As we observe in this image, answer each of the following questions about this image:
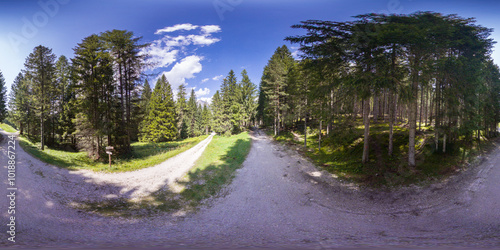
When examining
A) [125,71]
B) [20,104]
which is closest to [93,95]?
[125,71]

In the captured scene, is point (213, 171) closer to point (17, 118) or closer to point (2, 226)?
point (2, 226)

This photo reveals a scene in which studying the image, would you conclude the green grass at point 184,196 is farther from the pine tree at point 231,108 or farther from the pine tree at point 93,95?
the pine tree at point 231,108

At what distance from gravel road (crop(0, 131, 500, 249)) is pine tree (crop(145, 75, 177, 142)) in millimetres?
21287

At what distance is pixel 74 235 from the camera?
5.28 metres

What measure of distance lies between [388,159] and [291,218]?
9657 mm

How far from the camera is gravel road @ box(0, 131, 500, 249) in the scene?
502 centimetres

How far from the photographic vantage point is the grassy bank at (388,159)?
10.1 m

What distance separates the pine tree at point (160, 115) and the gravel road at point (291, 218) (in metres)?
21.3

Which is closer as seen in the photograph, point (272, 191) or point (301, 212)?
point (301, 212)

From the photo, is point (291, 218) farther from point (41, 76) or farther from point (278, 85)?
point (41, 76)

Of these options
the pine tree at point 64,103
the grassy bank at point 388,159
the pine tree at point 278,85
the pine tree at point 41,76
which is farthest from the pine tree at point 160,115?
the grassy bank at point 388,159

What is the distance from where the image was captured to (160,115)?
104 feet

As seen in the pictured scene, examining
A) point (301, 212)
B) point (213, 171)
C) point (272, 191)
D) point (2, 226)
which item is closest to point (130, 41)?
point (213, 171)

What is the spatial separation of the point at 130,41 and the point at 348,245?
73.3ft
